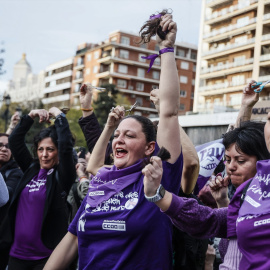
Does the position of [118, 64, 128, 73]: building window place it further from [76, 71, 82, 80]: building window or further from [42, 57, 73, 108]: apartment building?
[42, 57, 73, 108]: apartment building

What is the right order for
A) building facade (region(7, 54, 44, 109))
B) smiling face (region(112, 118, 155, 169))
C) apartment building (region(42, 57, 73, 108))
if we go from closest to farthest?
smiling face (region(112, 118, 155, 169)) → apartment building (region(42, 57, 73, 108)) → building facade (region(7, 54, 44, 109))

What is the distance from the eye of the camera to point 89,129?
4129 mm

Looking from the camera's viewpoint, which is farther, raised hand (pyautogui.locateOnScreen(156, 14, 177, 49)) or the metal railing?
the metal railing

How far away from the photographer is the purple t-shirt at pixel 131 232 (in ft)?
8.27

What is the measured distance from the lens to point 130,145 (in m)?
2.84

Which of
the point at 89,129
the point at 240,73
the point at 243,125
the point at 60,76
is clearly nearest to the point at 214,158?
the point at 89,129

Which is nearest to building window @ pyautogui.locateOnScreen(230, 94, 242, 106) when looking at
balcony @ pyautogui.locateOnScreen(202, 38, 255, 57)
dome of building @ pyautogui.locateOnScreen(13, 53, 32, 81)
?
balcony @ pyautogui.locateOnScreen(202, 38, 255, 57)

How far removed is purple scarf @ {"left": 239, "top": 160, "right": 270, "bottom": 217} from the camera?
205 cm

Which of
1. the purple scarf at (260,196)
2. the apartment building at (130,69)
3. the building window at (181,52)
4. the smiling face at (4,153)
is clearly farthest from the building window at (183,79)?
A: the purple scarf at (260,196)

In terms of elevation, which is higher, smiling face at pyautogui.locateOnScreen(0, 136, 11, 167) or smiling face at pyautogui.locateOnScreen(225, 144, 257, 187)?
smiling face at pyautogui.locateOnScreen(225, 144, 257, 187)

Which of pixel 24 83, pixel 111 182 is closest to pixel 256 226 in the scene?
pixel 111 182

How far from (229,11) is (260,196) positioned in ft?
157

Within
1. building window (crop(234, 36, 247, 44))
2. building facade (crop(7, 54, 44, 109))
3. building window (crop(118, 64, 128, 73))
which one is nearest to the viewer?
building window (crop(234, 36, 247, 44))

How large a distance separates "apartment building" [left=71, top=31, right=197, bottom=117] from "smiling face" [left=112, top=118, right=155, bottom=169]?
62993 millimetres
